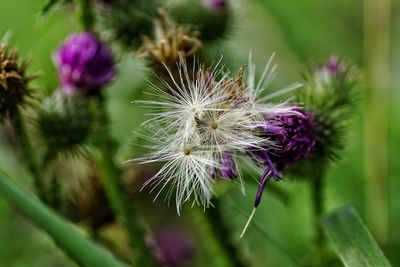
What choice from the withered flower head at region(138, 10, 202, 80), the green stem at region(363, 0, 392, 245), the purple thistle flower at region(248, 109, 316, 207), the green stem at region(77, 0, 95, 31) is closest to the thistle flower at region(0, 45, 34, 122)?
the green stem at region(77, 0, 95, 31)

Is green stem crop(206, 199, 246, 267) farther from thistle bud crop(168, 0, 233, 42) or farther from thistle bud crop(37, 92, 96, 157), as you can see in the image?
thistle bud crop(168, 0, 233, 42)

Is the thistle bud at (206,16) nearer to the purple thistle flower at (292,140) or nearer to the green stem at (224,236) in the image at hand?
the green stem at (224,236)

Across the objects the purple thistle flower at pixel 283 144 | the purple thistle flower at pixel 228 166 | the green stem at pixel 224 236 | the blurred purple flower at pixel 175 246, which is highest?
the purple thistle flower at pixel 283 144

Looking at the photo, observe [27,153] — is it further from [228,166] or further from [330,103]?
[330,103]

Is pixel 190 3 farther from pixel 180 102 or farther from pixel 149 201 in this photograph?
pixel 149 201

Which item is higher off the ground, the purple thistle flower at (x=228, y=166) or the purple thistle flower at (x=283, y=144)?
the purple thistle flower at (x=283, y=144)

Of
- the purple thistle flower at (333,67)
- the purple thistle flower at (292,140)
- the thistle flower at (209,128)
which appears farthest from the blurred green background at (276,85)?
the thistle flower at (209,128)

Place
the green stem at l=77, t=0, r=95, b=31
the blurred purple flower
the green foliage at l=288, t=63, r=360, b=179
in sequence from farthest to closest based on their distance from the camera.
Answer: the blurred purple flower
the green stem at l=77, t=0, r=95, b=31
the green foliage at l=288, t=63, r=360, b=179
